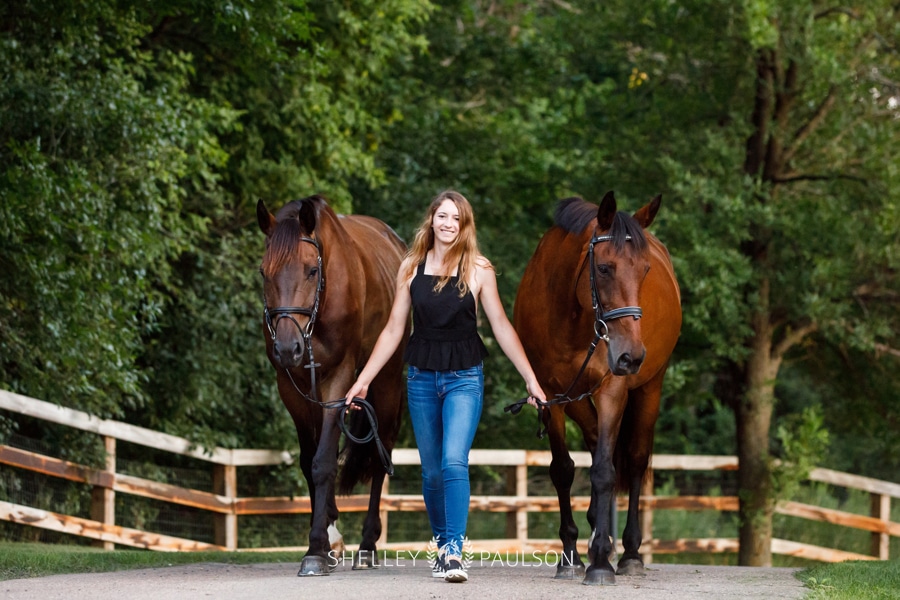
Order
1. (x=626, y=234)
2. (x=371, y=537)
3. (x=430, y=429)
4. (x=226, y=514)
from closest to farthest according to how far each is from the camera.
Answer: (x=430, y=429)
(x=626, y=234)
(x=371, y=537)
(x=226, y=514)

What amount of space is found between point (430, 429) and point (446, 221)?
101 centimetres

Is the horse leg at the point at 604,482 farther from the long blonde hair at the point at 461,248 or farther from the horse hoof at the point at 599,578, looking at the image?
the long blonde hair at the point at 461,248

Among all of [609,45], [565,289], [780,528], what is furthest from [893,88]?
[565,289]

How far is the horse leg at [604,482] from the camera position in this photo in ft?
20.1

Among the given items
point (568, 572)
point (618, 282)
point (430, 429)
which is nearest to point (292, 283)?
point (430, 429)

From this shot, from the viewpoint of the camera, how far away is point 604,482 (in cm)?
633

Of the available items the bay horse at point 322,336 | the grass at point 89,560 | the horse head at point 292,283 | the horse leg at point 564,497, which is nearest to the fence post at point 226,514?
the grass at point 89,560

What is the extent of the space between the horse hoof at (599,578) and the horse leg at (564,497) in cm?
36

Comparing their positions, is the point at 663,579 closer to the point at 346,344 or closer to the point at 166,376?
the point at 346,344

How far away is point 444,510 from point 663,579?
136 cm

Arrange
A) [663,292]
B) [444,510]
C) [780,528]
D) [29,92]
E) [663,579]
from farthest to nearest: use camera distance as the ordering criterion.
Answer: [780,528] → [29,92] → [663,292] → [663,579] → [444,510]

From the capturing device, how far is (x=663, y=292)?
7832 mm

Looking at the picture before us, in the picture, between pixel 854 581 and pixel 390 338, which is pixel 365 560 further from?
pixel 854 581

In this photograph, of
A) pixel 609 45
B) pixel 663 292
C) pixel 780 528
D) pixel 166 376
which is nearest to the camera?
pixel 663 292
